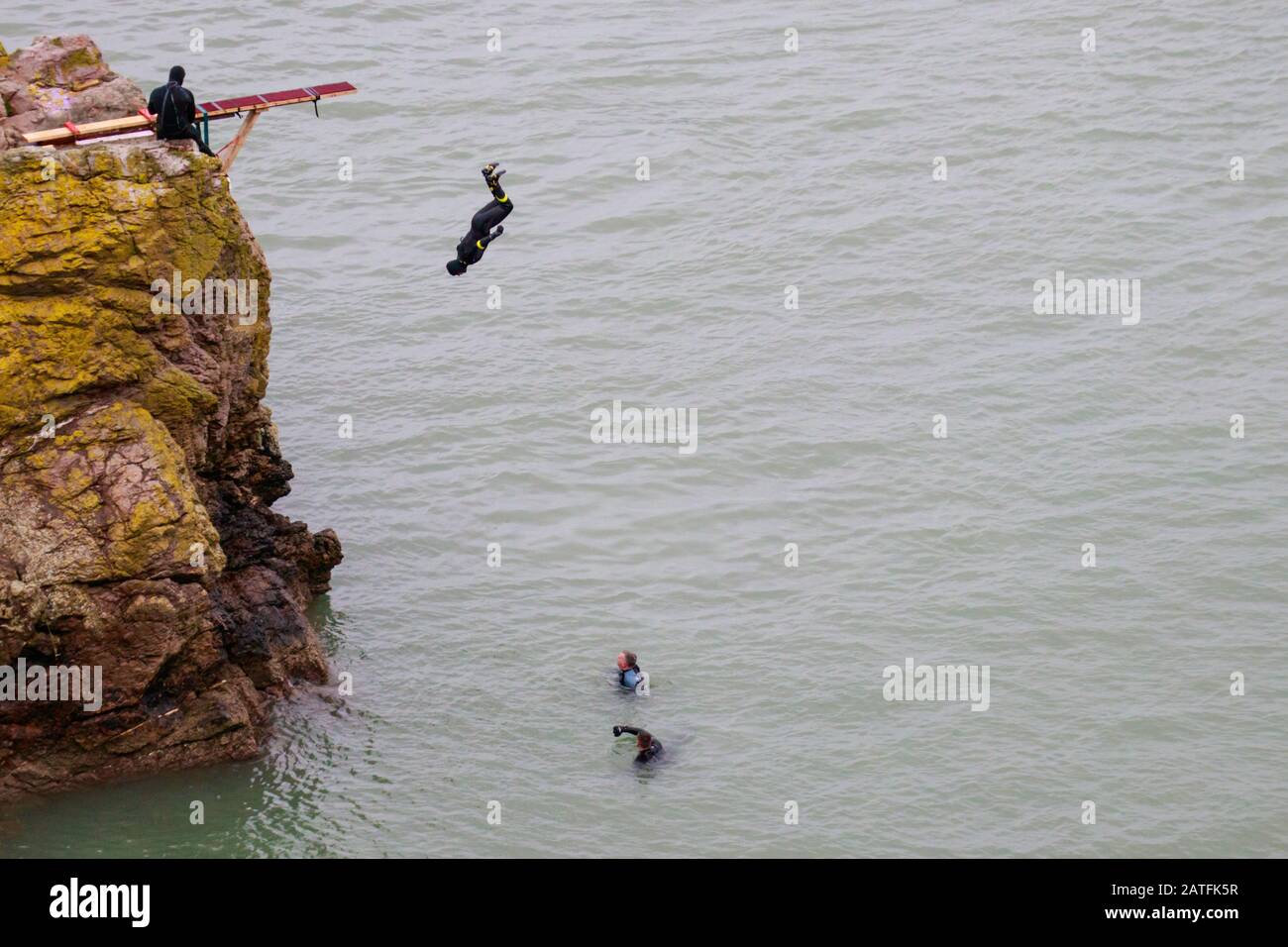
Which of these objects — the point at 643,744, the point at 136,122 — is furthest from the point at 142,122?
the point at 643,744

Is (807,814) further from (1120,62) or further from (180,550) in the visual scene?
(1120,62)

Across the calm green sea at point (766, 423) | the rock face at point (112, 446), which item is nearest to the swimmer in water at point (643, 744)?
the calm green sea at point (766, 423)

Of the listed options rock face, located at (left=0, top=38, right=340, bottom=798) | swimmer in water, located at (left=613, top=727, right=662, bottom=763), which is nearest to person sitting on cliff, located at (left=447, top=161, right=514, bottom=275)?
rock face, located at (left=0, top=38, right=340, bottom=798)

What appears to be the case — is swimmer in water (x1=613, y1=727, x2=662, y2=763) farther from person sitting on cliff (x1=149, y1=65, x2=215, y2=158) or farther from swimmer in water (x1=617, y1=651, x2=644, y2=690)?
person sitting on cliff (x1=149, y1=65, x2=215, y2=158)

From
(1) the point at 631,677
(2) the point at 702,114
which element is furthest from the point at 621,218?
(1) the point at 631,677

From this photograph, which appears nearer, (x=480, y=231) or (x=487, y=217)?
(x=487, y=217)

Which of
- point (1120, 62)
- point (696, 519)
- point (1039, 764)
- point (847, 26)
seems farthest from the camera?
point (847, 26)

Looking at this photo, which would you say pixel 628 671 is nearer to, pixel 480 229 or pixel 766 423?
pixel 480 229
